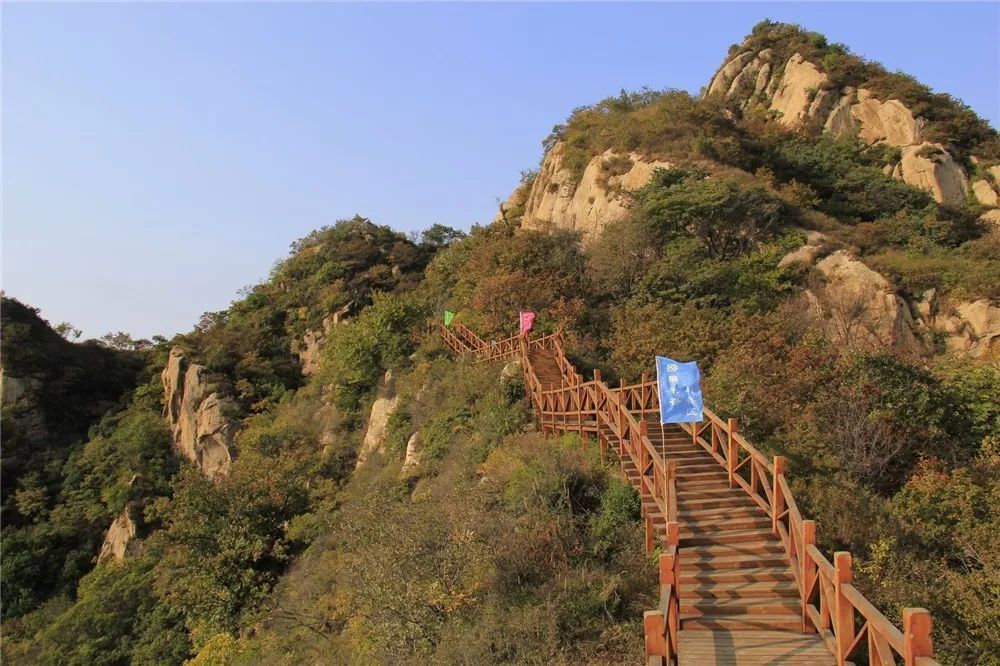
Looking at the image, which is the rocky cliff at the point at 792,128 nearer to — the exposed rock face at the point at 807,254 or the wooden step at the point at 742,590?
the exposed rock face at the point at 807,254

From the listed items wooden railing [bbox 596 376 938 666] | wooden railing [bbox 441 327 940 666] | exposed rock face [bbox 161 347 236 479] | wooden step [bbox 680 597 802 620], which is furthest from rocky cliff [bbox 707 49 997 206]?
exposed rock face [bbox 161 347 236 479]

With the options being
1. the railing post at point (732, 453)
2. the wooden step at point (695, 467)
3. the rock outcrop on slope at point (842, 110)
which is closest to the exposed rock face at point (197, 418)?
the wooden step at point (695, 467)

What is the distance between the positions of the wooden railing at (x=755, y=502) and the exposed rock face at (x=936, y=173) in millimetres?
25092

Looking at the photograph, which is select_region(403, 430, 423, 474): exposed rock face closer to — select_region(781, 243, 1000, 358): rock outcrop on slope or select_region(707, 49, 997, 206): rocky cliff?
select_region(781, 243, 1000, 358): rock outcrop on slope

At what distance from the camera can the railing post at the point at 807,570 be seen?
7.28m

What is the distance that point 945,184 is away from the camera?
102ft

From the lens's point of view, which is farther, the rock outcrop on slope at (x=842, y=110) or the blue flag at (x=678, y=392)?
the rock outcrop on slope at (x=842, y=110)

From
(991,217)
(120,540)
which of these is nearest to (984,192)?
(991,217)

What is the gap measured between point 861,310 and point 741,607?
51.1ft

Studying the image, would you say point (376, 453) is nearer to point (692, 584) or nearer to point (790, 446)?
point (790, 446)

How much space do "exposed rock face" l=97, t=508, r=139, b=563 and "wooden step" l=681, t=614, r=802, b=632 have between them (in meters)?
25.5

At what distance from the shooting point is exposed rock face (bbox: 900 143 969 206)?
30.8 metres

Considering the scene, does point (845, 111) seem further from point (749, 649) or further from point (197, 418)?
point (197, 418)

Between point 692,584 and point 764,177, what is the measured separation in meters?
25.4
